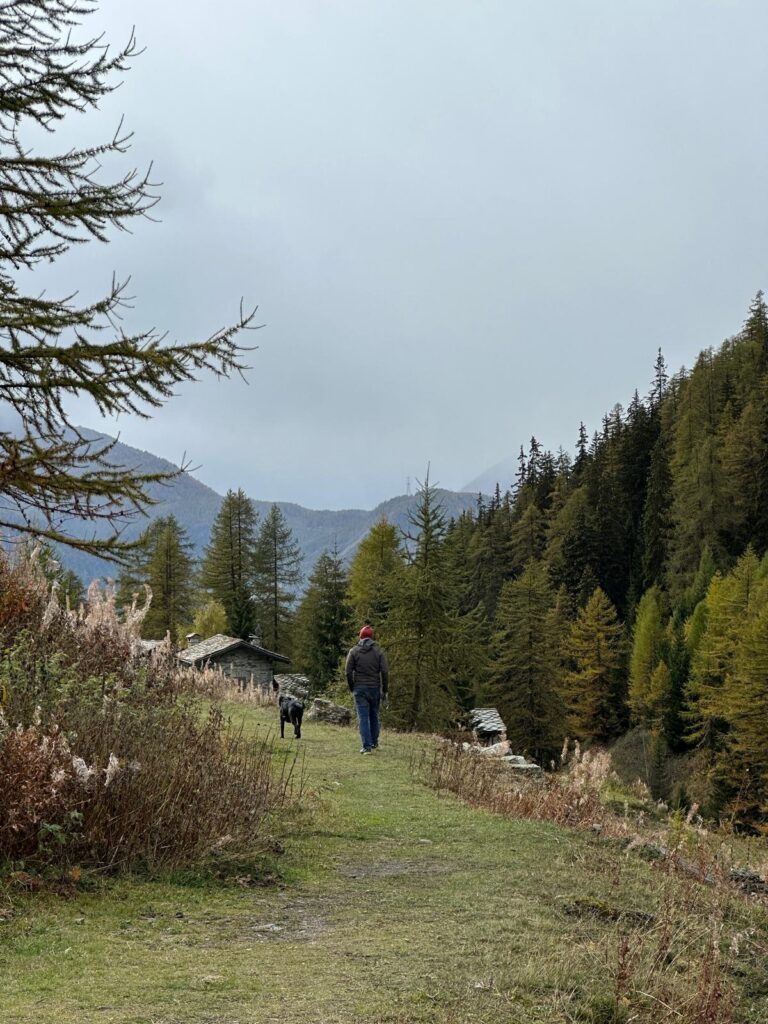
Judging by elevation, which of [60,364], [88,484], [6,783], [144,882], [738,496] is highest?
[738,496]

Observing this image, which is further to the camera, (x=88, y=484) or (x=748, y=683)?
(x=748, y=683)

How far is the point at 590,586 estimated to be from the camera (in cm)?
9075

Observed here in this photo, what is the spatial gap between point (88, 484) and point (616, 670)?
7590 cm

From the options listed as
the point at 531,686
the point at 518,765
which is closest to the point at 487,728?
the point at 518,765

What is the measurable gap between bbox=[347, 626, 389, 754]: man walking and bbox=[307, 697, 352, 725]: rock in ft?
Answer: 15.5

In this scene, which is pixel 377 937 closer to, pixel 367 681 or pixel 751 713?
pixel 367 681

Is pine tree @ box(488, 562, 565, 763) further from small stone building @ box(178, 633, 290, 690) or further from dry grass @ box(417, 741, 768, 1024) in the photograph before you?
dry grass @ box(417, 741, 768, 1024)

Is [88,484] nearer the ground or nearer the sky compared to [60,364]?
nearer the ground

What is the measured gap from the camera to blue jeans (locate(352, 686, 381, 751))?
14.1 metres

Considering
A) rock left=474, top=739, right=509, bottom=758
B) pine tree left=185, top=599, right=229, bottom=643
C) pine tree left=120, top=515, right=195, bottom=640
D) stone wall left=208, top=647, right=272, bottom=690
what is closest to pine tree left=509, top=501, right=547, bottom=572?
pine tree left=120, top=515, right=195, bottom=640

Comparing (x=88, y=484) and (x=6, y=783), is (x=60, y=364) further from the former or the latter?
(x=6, y=783)

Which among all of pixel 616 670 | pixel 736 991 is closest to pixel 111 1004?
pixel 736 991

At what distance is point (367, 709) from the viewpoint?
14.2 meters

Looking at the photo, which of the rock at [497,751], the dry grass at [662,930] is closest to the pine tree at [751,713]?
the rock at [497,751]
